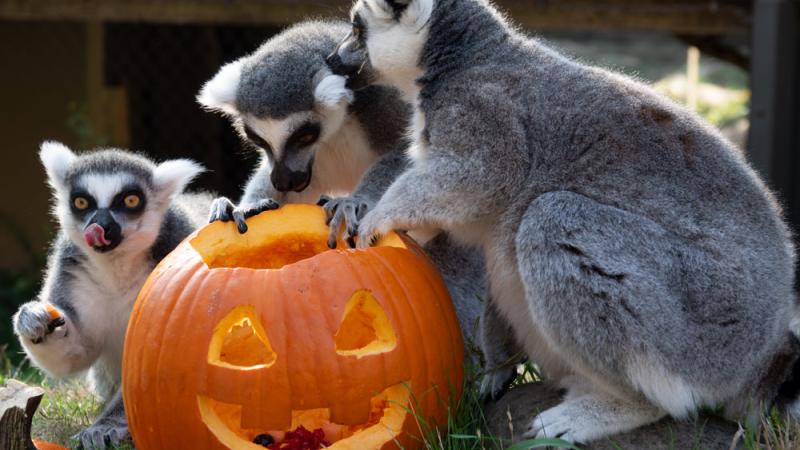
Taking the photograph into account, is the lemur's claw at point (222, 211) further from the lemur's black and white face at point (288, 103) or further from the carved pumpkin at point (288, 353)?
the lemur's black and white face at point (288, 103)

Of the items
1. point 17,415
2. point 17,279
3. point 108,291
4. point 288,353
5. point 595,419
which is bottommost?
point 17,279

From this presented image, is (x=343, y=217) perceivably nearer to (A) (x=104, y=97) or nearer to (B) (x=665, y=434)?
(B) (x=665, y=434)

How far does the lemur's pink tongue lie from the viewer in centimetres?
478

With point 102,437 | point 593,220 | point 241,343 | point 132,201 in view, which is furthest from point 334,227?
point 102,437

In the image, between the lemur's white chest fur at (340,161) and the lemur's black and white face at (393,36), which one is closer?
the lemur's black and white face at (393,36)

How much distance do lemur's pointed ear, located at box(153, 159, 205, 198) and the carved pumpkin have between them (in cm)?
115

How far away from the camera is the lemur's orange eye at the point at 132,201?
503 cm

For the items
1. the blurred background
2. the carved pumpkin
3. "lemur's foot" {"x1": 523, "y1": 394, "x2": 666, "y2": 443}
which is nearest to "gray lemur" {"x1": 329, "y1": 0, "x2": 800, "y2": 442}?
"lemur's foot" {"x1": 523, "y1": 394, "x2": 666, "y2": 443}

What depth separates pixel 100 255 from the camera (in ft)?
16.5

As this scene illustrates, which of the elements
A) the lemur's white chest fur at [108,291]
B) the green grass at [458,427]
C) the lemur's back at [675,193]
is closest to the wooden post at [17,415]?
the green grass at [458,427]

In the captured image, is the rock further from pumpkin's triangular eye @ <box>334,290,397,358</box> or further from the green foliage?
the green foliage

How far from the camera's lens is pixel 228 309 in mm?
3857

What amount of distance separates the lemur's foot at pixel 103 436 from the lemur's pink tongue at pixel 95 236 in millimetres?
851

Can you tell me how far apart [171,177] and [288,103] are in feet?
2.64
